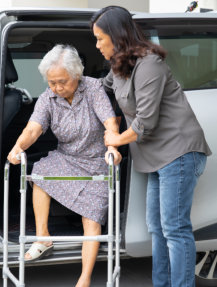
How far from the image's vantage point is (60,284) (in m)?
3.89

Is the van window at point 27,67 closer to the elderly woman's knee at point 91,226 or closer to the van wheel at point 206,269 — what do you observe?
the elderly woman's knee at point 91,226

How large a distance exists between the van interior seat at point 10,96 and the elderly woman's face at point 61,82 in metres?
0.38

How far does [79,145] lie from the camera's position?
339 centimetres

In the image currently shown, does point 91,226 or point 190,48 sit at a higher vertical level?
point 190,48

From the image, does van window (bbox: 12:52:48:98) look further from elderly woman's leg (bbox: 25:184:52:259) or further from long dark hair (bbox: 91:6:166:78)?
long dark hair (bbox: 91:6:166:78)

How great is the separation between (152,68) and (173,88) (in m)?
0.19

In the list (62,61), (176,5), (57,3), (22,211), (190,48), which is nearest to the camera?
(22,211)

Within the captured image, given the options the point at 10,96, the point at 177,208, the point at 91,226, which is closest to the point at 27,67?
the point at 10,96

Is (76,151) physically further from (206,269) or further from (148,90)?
(206,269)

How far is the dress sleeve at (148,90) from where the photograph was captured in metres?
2.84

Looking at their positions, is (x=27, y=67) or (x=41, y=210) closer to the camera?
(x=41, y=210)

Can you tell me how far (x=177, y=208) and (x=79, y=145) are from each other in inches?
28.5

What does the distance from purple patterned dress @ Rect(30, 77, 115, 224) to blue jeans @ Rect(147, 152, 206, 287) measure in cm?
35

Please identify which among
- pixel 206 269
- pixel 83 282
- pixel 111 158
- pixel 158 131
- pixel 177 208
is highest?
pixel 158 131
